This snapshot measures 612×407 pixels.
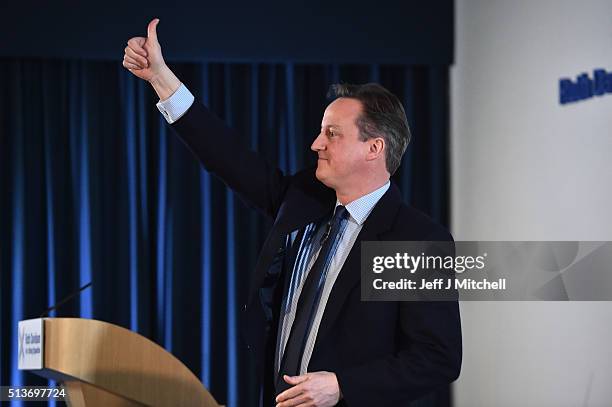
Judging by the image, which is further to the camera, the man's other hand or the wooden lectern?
the wooden lectern

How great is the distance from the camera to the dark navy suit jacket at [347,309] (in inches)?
80.5

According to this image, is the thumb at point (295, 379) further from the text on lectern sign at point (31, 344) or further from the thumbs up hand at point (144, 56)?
the thumbs up hand at point (144, 56)

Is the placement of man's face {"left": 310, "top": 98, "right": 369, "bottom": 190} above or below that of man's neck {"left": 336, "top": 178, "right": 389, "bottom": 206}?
above

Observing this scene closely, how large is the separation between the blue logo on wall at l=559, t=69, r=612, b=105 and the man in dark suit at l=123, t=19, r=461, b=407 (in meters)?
1.60

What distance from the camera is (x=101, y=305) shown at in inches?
194

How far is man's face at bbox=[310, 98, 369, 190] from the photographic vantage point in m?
2.25

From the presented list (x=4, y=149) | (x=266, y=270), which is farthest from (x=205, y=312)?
(x=266, y=270)

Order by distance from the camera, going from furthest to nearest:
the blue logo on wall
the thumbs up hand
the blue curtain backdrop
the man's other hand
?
the blue curtain backdrop → the blue logo on wall → the thumbs up hand → the man's other hand

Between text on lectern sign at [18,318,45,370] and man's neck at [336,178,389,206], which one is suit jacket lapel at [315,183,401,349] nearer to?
man's neck at [336,178,389,206]

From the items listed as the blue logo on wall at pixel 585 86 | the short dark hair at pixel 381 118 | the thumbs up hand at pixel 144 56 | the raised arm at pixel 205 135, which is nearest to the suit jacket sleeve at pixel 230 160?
the raised arm at pixel 205 135

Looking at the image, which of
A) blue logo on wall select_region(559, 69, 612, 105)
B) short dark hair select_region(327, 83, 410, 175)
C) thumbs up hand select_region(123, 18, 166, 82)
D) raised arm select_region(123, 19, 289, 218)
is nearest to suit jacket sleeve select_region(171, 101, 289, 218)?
raised arm select_region(123, 19, 289, 218)

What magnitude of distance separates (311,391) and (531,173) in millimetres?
2621

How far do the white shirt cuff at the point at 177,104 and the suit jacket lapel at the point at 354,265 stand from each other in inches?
19.3

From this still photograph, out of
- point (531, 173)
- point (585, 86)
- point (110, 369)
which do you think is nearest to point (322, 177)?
point (110, 369)
